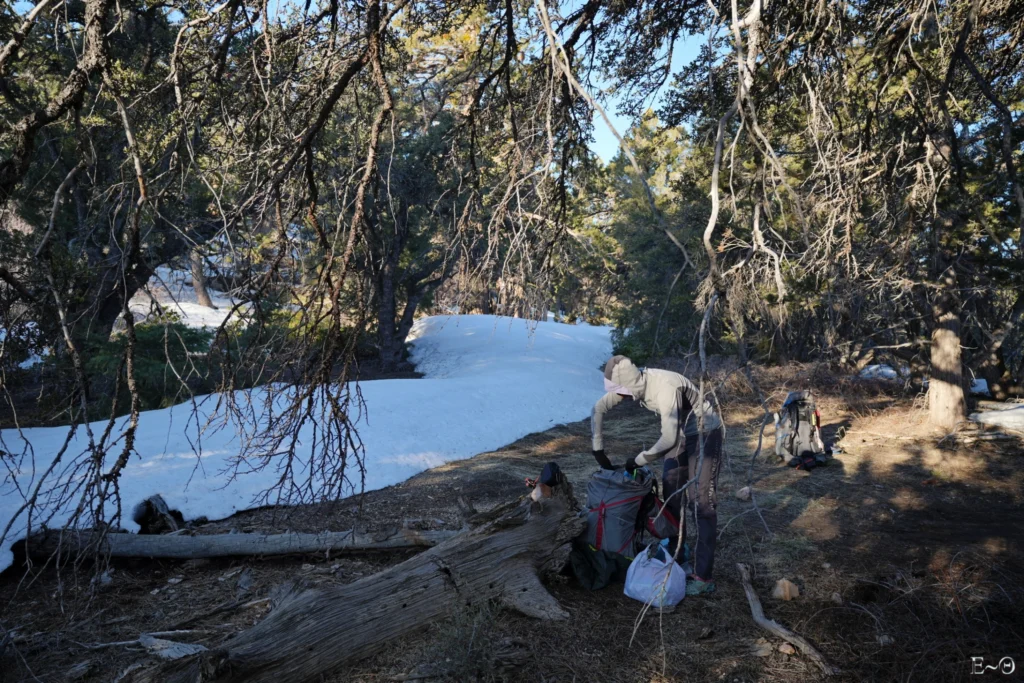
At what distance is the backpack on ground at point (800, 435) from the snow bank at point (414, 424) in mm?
3820

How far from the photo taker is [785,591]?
193 inches

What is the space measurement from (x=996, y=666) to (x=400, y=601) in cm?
341

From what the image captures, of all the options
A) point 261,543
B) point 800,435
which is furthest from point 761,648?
point 800,435

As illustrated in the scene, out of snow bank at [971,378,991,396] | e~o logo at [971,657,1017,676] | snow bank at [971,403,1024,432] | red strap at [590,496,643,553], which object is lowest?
e~o logo at [971,657,1017,676]

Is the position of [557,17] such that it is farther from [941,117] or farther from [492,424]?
[492,424]

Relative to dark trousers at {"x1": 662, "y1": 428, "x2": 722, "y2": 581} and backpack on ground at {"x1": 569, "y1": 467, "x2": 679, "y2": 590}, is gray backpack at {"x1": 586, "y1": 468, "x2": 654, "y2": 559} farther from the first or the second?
dark trousers at {"x1": 662, "y1": 428, "x2": 722, "y2": 581}

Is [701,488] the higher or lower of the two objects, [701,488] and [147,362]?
the lower

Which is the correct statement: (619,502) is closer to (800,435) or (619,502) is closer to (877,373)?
(800,435)

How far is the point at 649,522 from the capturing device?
4.99m

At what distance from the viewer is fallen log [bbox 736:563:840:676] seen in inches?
154


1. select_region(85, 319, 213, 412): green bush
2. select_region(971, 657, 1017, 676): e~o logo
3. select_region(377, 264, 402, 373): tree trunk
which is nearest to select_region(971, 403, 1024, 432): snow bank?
select_region(971, 657, 1017, 676): e~o logo

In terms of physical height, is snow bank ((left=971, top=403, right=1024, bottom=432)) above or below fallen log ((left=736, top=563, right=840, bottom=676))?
above

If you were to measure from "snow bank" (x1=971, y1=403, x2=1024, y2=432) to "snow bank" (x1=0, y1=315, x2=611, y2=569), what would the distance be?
6.83 meters

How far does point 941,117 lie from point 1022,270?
15.1 feet
